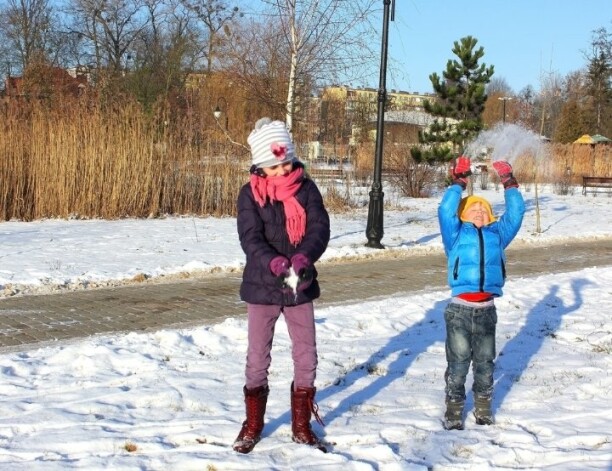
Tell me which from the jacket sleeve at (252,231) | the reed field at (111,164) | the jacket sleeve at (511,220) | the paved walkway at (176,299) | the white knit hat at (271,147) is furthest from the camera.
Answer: the reed field at (111,164)

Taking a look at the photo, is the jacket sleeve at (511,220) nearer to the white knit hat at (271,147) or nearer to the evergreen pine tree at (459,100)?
the white knit hat at (271,147)

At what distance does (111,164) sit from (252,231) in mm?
12575

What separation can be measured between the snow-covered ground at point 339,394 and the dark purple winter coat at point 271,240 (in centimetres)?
83

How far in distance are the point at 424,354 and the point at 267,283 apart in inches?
108

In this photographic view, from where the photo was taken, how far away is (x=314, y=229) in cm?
402

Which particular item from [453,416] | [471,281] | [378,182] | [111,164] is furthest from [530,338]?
[111,164]

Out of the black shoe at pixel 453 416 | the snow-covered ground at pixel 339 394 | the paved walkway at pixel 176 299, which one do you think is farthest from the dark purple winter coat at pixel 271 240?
the paved walkway at pixel 176 299

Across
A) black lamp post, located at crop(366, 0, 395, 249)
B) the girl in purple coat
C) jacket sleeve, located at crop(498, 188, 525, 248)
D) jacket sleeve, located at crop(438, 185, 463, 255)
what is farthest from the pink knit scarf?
black lamp post, located at crop(366, 0, 395, 249)

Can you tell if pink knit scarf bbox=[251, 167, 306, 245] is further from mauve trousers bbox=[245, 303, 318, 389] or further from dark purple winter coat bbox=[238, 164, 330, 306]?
mauve trousers bbox=[245, 303, 318, 389]

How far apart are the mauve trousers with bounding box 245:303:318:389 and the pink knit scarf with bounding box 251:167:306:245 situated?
39 centimetres

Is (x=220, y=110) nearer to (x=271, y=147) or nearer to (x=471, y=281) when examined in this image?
(x=471, y=281)

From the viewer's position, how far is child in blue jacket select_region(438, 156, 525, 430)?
453 cm

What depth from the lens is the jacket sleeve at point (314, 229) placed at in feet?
13.0

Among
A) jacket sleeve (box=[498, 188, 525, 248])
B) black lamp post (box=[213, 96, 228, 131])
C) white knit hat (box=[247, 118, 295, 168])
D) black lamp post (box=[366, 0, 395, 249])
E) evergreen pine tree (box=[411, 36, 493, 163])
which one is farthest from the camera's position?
evergreen pine tree (box=[411, 36, 493, 163])
